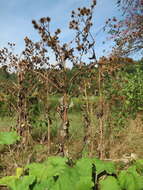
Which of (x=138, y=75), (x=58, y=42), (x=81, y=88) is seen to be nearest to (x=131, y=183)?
(x=81, y=88)

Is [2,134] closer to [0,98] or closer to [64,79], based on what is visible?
[64,79]

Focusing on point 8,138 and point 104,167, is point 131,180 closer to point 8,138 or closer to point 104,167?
point 104,167

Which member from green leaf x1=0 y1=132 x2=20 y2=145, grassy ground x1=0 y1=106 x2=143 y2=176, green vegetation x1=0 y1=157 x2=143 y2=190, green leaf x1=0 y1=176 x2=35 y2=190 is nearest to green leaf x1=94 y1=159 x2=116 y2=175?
green vegetation x1=0 y1=157 x2=143 y2=190

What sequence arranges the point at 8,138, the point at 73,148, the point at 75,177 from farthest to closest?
the point at 73,148 < the point at 8,138 < the point at 75,177

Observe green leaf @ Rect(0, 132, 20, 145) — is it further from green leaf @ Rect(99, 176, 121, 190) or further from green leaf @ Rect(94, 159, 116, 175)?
green leaf @ Rect(99, 176, 121, 190)

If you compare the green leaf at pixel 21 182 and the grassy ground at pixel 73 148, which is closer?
the green leaf at pixel 21 182

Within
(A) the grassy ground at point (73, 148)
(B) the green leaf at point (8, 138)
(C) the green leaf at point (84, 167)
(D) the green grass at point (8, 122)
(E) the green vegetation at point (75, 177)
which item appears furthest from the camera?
(D) the green grass at point (8, 122)

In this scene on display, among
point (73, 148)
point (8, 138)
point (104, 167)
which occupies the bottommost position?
point (73, 148)

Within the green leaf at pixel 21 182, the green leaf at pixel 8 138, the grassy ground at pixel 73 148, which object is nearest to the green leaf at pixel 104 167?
the green leaf at pixel 21 182

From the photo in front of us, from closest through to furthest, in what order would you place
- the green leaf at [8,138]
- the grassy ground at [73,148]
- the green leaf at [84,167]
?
the green leaf at [84,167], the green leaf at [8,138], the grassy ground at [73,148]

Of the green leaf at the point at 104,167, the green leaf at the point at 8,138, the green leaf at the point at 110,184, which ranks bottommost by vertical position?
the green leaf at the point at 110,184

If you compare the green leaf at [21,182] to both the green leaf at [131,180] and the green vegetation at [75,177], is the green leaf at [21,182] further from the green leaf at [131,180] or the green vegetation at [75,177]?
the green leaf at [131,180]

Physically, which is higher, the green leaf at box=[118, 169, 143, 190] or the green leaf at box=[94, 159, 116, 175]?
the green leaf at box=[94, 159, 116, 175]

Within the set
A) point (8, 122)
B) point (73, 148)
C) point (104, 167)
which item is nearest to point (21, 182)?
point (104, 167)
